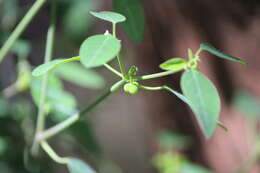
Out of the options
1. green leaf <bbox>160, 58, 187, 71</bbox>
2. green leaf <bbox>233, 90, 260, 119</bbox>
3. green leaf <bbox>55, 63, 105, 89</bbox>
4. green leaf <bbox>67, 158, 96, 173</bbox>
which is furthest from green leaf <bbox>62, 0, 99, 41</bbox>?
green leaf <bbox>160, 58, 187, 71</bbox>

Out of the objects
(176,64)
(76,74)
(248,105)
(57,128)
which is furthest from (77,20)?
(176,64)

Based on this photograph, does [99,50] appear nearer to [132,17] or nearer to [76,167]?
[132,17]

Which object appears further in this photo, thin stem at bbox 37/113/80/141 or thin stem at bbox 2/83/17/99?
thin stem at bbox 2/83/17/99

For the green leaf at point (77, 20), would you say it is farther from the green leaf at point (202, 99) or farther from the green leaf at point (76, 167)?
the green leaf at point (202, 99)

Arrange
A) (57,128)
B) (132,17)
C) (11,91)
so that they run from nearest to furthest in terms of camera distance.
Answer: (132,17) → (57,128) → (11,91)

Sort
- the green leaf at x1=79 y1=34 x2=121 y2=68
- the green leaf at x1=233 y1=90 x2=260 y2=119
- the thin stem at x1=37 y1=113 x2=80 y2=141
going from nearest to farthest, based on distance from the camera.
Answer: the green leaf at x1=79 y1=34 x2=121 y2=68, the thin stem at x1=37 y1=113 x2=80 y2=141, the green leaf at x1=233 y1=90 x2=260 y2=119

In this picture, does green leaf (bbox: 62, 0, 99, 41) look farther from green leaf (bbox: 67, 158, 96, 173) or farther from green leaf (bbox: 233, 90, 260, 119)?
green leaf (bbox: 67, 158, 96, 173)

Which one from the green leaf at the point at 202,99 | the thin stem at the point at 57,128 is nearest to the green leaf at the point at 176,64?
the green leaf at the point at 202,99

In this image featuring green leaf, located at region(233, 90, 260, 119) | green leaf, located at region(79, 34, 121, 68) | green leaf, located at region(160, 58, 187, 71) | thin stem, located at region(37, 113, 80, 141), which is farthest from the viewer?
green leaf, located at region(233, 90, 260, 119)
